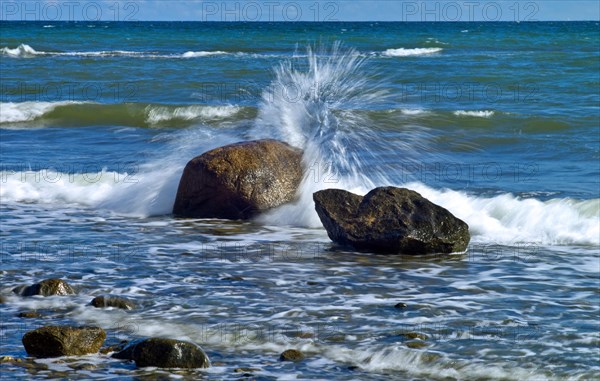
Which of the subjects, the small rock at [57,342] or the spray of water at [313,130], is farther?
Result: the spray of water at [313,130]

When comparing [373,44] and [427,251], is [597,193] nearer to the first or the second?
[427,251]

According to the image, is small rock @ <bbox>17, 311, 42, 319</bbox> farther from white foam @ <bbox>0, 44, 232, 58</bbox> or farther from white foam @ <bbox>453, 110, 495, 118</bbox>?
white foam @ <bbox>0, 44, 232, 58</bbox>

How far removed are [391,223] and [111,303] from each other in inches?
113

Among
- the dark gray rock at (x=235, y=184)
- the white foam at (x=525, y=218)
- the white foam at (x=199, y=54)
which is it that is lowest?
the white foam at (x=525, y=218)

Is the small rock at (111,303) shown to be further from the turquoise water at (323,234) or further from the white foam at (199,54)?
the white foam at (199,54)

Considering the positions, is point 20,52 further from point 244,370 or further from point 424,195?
point 244,370

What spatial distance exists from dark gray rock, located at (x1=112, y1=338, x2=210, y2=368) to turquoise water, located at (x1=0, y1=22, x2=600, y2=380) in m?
0.10

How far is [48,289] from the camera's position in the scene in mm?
7344

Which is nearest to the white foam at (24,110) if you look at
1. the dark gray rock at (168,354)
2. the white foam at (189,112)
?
the white foam at (189,112)

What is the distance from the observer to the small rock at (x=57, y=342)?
5.94 meters

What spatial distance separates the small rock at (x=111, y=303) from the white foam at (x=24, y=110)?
13210 millimetres

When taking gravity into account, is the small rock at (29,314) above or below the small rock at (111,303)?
below

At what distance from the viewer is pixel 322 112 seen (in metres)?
12.1

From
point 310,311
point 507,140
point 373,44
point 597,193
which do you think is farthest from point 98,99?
point 373,44
